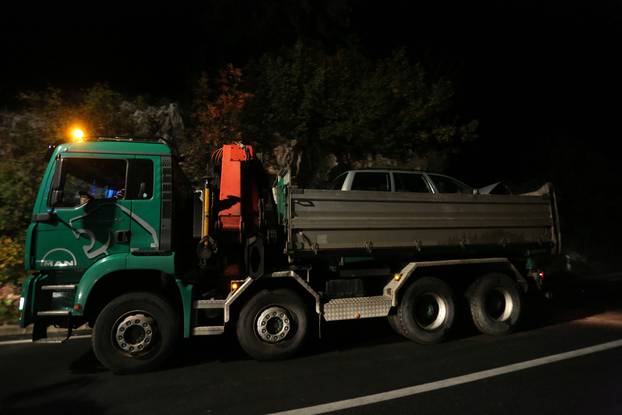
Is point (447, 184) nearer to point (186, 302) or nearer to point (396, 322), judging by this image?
point (396, 322)

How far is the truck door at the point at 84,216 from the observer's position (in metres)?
Answer: 4.61

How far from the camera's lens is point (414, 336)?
5777mm

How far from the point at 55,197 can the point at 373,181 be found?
16.2ft

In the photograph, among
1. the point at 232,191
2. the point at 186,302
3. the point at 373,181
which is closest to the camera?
the point at 186,302

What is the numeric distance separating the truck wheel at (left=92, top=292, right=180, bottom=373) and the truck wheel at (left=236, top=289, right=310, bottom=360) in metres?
0.86

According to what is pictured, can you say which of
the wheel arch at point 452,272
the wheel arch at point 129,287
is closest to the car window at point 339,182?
the wheel arch at point 452,272

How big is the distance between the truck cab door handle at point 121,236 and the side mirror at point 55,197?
2.41 ft

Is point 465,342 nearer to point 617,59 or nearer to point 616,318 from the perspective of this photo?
point 616,318

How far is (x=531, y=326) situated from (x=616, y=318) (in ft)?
5.96

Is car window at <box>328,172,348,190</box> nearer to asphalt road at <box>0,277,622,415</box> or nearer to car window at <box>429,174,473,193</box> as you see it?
car window at <box>429,174,473,193</box>

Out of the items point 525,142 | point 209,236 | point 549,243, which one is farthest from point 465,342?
point 525,142

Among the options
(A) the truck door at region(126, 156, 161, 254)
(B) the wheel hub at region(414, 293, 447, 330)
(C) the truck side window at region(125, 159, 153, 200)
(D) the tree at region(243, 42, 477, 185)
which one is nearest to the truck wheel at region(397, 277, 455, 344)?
(B) the wheel hub at region(414, 293, 447, 330)

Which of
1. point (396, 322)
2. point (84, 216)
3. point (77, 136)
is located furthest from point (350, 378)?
point (77, 136)

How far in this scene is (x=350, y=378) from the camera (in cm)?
450
